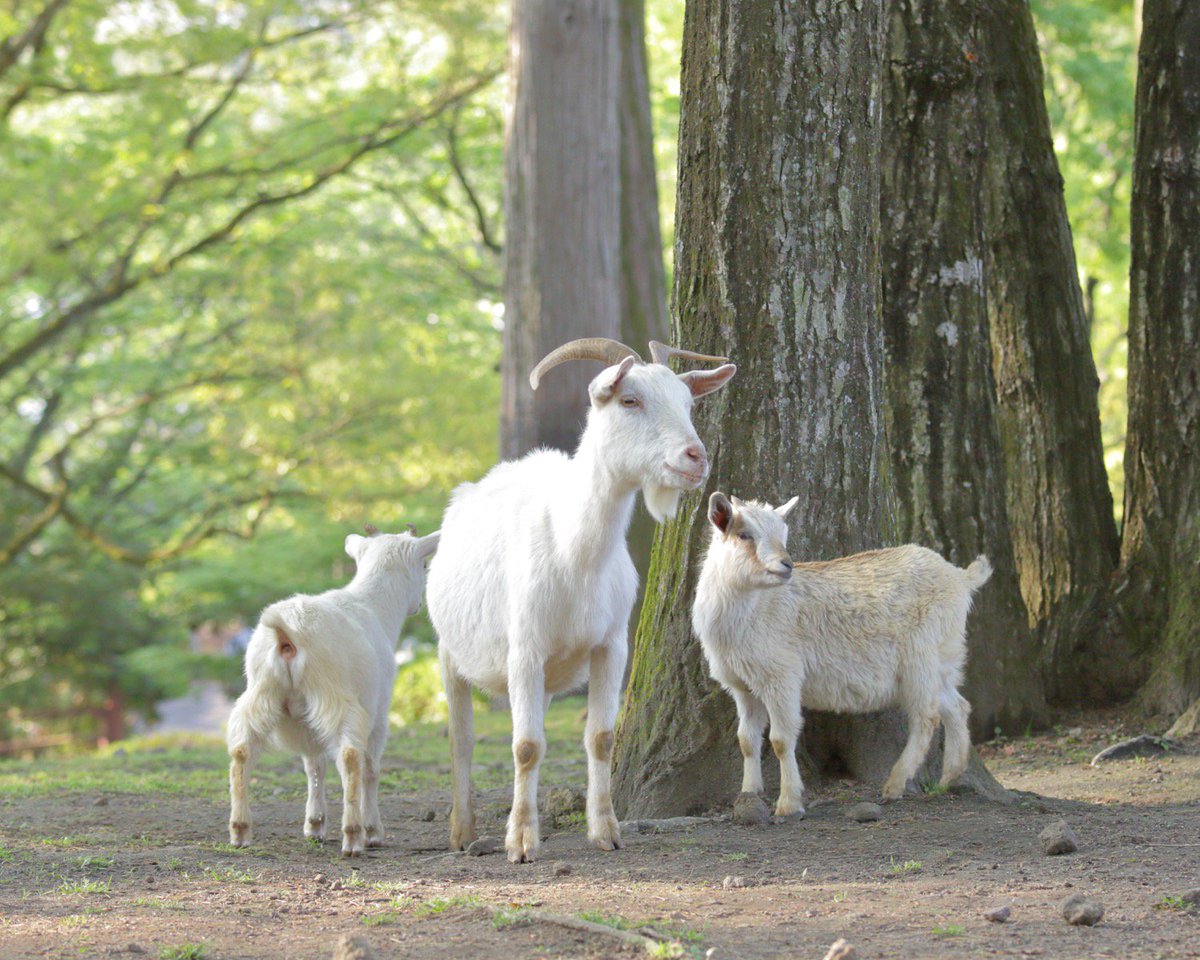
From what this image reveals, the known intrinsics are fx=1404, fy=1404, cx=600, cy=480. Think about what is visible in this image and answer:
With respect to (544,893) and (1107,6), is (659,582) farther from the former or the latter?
(1107,6)

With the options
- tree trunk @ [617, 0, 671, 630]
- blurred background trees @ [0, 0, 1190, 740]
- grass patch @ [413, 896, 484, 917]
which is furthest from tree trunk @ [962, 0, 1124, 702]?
blurred background trees @ [0, 0, 1190, 740]

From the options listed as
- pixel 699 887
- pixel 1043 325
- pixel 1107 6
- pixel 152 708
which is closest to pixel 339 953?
pixel 699 887

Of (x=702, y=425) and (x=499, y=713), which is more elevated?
(x=702, y=425)

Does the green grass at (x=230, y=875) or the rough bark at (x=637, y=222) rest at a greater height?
the rough bark at (x=637, y=222)

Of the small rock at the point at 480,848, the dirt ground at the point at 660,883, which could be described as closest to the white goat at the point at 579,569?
the small rock at the point at 480,848

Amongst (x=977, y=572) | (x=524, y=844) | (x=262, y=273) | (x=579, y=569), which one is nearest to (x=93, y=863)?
(x=524, y=844)

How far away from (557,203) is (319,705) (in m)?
7.04

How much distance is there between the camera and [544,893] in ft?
14.9

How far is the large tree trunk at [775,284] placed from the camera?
19.7 feet

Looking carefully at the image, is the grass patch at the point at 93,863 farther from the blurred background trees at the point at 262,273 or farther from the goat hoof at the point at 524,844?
the blurred background trees at the point at 262,273

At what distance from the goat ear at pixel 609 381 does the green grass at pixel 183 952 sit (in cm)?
231

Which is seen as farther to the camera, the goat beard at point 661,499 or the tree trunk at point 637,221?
the tree trunk at point 637,221

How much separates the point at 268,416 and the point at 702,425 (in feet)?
48.7

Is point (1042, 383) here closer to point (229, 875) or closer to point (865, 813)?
point (865, 813)
